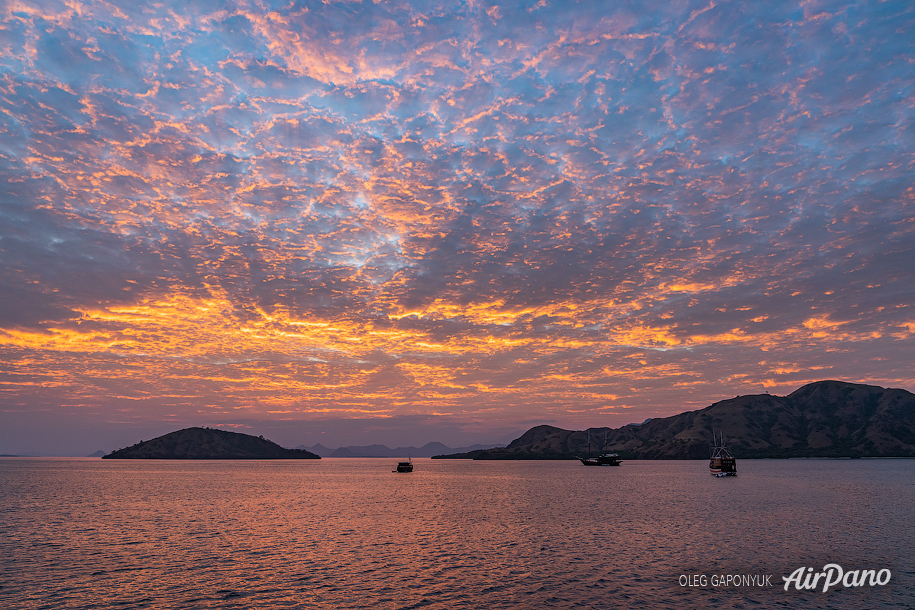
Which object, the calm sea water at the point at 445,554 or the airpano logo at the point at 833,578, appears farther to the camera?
the airpano logo at the point at 833,578

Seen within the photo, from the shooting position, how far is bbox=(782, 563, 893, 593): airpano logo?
4375 centimetres

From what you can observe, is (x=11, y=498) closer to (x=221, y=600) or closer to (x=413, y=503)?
(x=413, y=503)

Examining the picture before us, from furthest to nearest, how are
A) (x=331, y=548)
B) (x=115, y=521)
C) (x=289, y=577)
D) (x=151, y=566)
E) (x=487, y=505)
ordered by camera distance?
1. (x=487, y=505)
2. (x=115, y=521)
3. (x=331, y=548)
4. (x=151, y=566)
5. (x=289, y=577)

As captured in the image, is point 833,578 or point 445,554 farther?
point 445,554

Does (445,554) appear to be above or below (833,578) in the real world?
below

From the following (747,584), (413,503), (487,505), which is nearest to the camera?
(747,584)

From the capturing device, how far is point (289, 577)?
156 feet

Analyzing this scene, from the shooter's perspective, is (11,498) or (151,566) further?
(11,498)

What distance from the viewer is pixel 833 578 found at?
46.1m

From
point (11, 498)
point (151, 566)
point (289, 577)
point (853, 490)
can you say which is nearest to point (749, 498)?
point (853, 490)

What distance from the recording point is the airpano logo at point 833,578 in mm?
43750

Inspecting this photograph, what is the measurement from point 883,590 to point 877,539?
30022 millimetres

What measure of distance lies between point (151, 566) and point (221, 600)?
17.3 meters

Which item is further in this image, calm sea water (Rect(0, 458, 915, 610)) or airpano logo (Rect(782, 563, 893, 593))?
airpano logo (Rect(782, 563, 893, 593))
